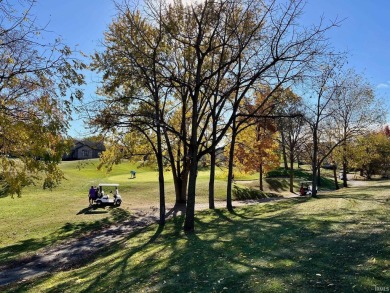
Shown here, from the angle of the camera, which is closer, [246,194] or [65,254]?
[65,254]

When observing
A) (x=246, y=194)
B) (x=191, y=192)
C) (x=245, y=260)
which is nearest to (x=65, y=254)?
(x=191, y=192)

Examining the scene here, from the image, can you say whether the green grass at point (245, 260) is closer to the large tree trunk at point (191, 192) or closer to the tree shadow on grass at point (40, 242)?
the tree shadow on grass at point (40, 242)

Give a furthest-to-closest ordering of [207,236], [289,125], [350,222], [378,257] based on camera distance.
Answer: [289,125] → [207,236] → [350,222] → [378,257]

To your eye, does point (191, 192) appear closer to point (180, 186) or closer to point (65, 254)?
point (65, 254)

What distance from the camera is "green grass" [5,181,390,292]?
5.51 metres

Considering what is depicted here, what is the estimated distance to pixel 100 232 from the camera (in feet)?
58.3

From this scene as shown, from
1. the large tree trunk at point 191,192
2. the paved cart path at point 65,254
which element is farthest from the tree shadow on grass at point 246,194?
the large tree trunk at point 191,192

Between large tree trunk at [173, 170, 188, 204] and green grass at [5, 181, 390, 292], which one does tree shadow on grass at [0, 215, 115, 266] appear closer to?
green grass at [5, 181, 390, 292]

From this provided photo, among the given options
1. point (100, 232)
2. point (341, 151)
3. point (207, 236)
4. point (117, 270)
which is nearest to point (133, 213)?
point (100, 232)

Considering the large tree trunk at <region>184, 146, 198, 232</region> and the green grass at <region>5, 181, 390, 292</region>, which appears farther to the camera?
the large tree trunk at <region>184, 146, 198, 232</region>

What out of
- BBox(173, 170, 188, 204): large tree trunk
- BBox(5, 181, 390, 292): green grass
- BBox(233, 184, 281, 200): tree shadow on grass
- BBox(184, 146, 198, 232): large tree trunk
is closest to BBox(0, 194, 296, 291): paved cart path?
BBox(5, 181, 390, 292): green grass

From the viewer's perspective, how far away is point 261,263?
687 cm

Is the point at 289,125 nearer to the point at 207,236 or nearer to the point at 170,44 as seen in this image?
the point at 170,44

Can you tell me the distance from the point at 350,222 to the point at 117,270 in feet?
23.0
